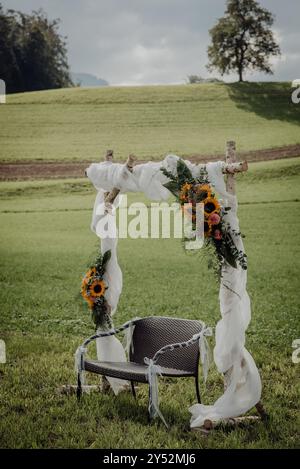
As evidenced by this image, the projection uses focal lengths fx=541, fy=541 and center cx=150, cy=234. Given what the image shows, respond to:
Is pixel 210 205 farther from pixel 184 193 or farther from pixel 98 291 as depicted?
pixel 98 291

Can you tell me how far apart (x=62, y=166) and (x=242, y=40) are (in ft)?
17.0

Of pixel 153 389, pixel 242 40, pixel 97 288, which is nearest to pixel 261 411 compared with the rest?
pixel 153 389

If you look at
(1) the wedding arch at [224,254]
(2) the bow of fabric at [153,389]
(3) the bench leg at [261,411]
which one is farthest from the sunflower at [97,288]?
(3) the bench leg at [261,411]

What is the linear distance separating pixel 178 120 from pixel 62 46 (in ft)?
11.1

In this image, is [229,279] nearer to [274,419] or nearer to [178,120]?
[274,419]

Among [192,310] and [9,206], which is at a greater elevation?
[9,206]

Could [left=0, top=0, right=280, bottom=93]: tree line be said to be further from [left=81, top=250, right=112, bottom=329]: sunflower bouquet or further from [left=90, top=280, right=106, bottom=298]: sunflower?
[left=90, top=280, right=106, bottom=298]: sunflower

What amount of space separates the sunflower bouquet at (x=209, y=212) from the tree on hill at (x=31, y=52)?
29.3 feet

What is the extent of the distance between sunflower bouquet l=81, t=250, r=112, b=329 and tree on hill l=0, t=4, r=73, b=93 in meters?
8.51

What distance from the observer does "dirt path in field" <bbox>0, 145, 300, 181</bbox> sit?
42.0ft

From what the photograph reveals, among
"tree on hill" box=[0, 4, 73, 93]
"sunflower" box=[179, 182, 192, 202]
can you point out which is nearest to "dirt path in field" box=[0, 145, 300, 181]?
"tree on hill" box=[0, 4, 73, 93]

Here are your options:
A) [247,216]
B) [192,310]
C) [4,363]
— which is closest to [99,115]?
[247,216]

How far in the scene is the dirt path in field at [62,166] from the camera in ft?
42.0
